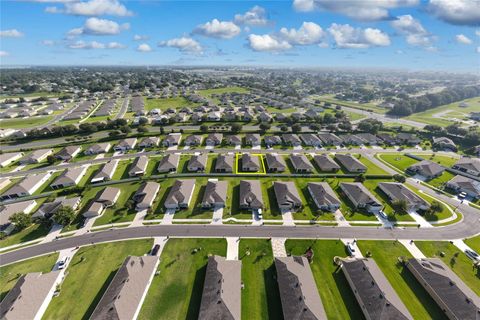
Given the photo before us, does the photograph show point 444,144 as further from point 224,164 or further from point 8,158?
point 8,158

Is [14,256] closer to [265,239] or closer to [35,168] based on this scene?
[35,168]

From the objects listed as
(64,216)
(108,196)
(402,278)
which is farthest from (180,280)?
(402,278)

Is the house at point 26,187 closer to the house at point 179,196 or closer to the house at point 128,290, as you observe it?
the house at point 179,196

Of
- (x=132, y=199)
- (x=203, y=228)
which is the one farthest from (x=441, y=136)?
(x=132, y=199)

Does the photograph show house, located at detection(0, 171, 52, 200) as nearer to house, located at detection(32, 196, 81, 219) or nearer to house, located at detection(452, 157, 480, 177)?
house, located at detection(32, 196, 81, 219)

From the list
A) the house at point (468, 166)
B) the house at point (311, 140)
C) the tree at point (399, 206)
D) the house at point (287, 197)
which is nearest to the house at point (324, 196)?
the house at point (287, 197)
